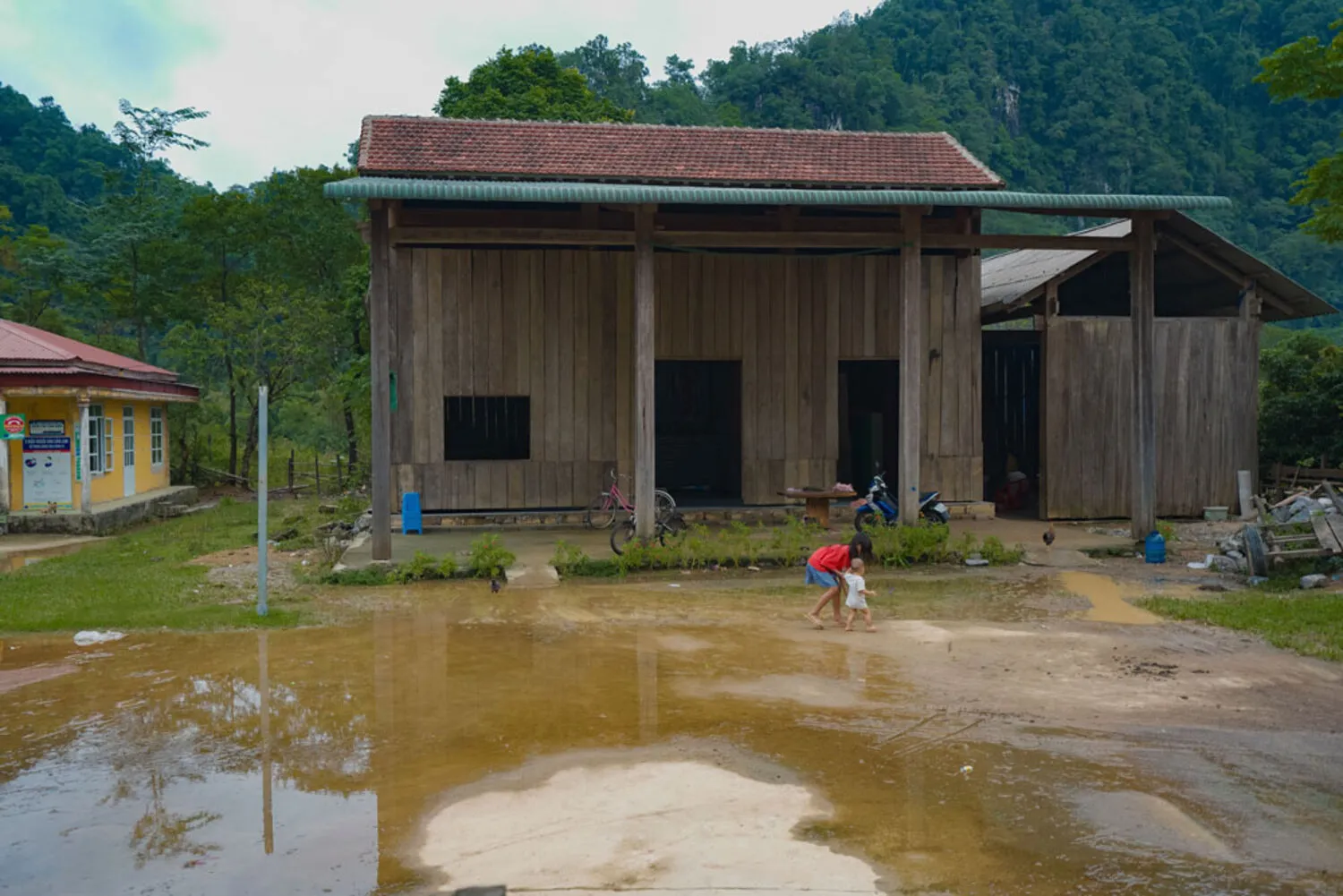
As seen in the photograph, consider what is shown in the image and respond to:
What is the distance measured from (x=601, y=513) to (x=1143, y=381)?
751 centimetres

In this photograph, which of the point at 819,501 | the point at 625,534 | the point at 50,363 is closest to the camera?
the point at 625,534

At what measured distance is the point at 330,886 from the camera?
187 inches

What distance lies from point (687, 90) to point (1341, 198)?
2064 inches

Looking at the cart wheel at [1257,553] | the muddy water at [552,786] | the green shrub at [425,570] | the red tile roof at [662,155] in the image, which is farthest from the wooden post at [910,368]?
the green shrub at [425,570]

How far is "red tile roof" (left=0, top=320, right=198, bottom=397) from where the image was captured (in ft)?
59.9

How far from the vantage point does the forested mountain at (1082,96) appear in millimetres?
49125

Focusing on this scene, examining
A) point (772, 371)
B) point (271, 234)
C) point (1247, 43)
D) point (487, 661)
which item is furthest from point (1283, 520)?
point (1247, 43)

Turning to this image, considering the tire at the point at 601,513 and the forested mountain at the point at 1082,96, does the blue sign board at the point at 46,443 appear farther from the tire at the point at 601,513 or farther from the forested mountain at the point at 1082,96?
the forested mountain at the point at 1082,96

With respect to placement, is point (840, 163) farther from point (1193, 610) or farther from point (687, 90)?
point (687, 90)

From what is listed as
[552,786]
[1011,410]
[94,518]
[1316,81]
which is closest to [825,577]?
[552,786]

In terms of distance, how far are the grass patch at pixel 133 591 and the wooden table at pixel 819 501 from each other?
703 centimetres

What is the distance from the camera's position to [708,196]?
12.8 metres

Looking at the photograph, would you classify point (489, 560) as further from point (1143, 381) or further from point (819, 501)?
point (1143, 381)

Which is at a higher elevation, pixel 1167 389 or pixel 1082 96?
pixel 1082 96
